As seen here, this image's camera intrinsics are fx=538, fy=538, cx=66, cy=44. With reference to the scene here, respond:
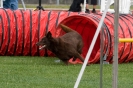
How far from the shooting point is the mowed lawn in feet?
28.0

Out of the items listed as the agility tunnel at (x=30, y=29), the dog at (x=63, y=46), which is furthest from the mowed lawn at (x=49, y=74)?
the agility tunnel at (x=30, y=29)

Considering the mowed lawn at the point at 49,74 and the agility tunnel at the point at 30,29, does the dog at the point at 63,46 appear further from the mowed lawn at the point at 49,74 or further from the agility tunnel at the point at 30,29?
the agility tunnel at the point at 30,29

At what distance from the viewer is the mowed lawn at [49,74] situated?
8.52 metres

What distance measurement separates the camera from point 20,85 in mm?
8375

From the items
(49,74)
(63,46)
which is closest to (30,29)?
(63,46)

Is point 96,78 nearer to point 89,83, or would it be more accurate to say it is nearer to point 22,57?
point 89,83

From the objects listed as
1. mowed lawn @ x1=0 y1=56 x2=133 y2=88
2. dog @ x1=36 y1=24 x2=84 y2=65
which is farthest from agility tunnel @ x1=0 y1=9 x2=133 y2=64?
dog @ x1=36 y1=24 x2=84 y2=65

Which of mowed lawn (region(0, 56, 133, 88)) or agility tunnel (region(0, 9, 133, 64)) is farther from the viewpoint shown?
agility tunnel (region(0, 9, 133, 64))

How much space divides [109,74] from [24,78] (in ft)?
5.29

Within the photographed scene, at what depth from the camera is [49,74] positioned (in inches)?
377

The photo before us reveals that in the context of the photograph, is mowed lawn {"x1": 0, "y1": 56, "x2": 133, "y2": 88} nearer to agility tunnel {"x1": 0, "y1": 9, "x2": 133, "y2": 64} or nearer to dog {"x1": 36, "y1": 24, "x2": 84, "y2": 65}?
dog {"x1": 36, "y1": 24, "x2": 84, "y2": 65}

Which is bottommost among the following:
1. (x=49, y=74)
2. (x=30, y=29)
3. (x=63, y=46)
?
(x=49, y=74)

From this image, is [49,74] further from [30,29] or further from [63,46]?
[30,29]

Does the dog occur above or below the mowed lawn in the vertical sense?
above
